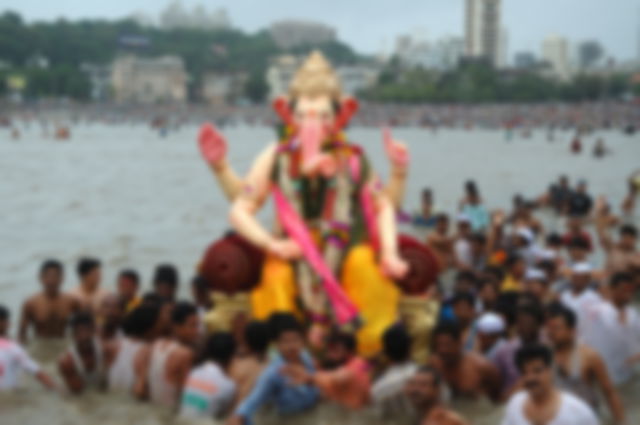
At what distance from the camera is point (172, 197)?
24828mm

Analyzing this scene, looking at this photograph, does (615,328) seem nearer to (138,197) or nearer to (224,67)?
(138,197)

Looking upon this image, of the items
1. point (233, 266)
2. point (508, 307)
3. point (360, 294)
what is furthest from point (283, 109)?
point (508, 307)

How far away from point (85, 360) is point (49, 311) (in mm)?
1732

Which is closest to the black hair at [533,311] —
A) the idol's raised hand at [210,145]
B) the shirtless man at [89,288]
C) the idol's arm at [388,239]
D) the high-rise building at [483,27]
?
the idol's arm at [388,239]

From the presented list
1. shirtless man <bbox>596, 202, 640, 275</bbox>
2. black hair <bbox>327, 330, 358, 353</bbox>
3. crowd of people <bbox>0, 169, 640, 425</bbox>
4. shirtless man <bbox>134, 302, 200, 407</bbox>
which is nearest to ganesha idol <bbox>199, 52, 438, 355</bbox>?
crowd of people <bbox>0, 169, 640, 425</bbox>

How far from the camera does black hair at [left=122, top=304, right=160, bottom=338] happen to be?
638 cm

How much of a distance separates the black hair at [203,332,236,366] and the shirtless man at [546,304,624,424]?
6.58 feet

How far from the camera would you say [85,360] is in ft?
22.0

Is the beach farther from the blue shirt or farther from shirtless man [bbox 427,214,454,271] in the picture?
shirtless man [bbox 427,214,454,271]

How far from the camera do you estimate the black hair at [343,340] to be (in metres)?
6.20

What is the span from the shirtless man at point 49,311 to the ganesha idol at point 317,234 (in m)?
1.69

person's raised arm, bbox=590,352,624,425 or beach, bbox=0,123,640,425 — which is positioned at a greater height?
person's raised arm, bbox=590,352,624,425

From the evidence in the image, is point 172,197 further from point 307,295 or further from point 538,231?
point 307,295

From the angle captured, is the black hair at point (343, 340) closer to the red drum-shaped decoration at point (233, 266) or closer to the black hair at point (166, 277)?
the red drum-shaped decoration at point (233, 266)
